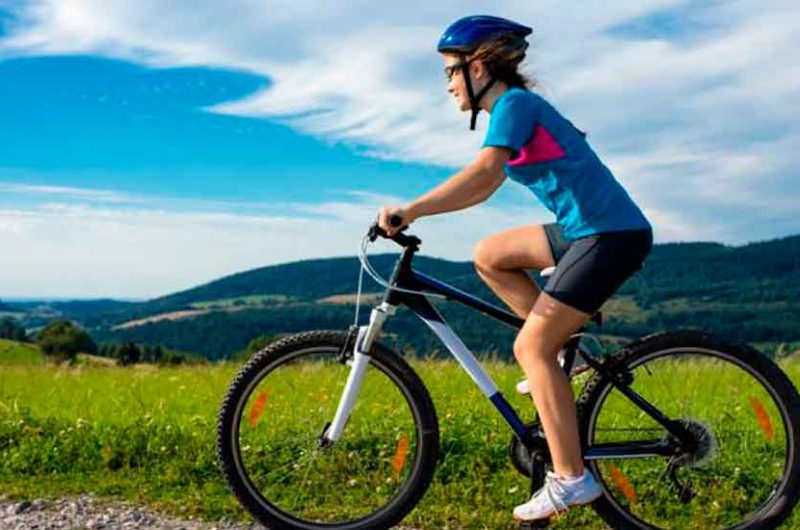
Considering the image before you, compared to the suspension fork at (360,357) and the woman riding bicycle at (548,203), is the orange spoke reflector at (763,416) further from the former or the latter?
the suspension fork at (360,357)

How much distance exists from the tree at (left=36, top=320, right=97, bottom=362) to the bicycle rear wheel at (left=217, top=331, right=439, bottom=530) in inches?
2555

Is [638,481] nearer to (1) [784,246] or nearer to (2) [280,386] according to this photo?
(2) [280,386]

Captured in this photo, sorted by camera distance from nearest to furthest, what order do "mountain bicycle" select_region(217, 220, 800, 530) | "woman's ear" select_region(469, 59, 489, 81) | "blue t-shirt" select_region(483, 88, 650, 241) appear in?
"blue t-shirt" select_region(483, 88, 650, 241) → "woman's ear" select_region(469, 59, 489, 81) → "mountain bicycle" select_region(217, 220, 800, 530)

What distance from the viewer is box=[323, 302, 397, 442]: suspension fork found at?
5773 millimetres

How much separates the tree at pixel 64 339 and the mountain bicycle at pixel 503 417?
65.2 metres

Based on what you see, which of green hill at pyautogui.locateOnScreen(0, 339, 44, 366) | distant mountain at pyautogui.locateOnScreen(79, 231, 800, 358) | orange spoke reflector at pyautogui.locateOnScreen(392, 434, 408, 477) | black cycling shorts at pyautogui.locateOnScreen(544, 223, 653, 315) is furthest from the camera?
distant mountain at pyautogui.locateOnScreen(79, 231, 800, 358)

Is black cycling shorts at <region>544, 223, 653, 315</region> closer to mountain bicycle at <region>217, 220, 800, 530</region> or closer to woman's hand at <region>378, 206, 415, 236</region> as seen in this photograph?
mountain bicycle at <region>217, 220, 800, 530</region>

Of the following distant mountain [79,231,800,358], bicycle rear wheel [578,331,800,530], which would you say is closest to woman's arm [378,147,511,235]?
bicycle rear wheel [578,331,800,530]

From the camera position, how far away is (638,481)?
608 centimetres

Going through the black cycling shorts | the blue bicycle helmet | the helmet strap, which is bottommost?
the black cycling shorts

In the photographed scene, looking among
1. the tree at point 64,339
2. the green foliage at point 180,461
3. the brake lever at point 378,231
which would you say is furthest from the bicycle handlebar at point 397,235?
the tree at point 64,339

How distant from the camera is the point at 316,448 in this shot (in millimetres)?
6098

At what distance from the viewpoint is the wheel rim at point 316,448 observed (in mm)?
5941

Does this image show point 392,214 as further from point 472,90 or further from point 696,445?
point 696,445
